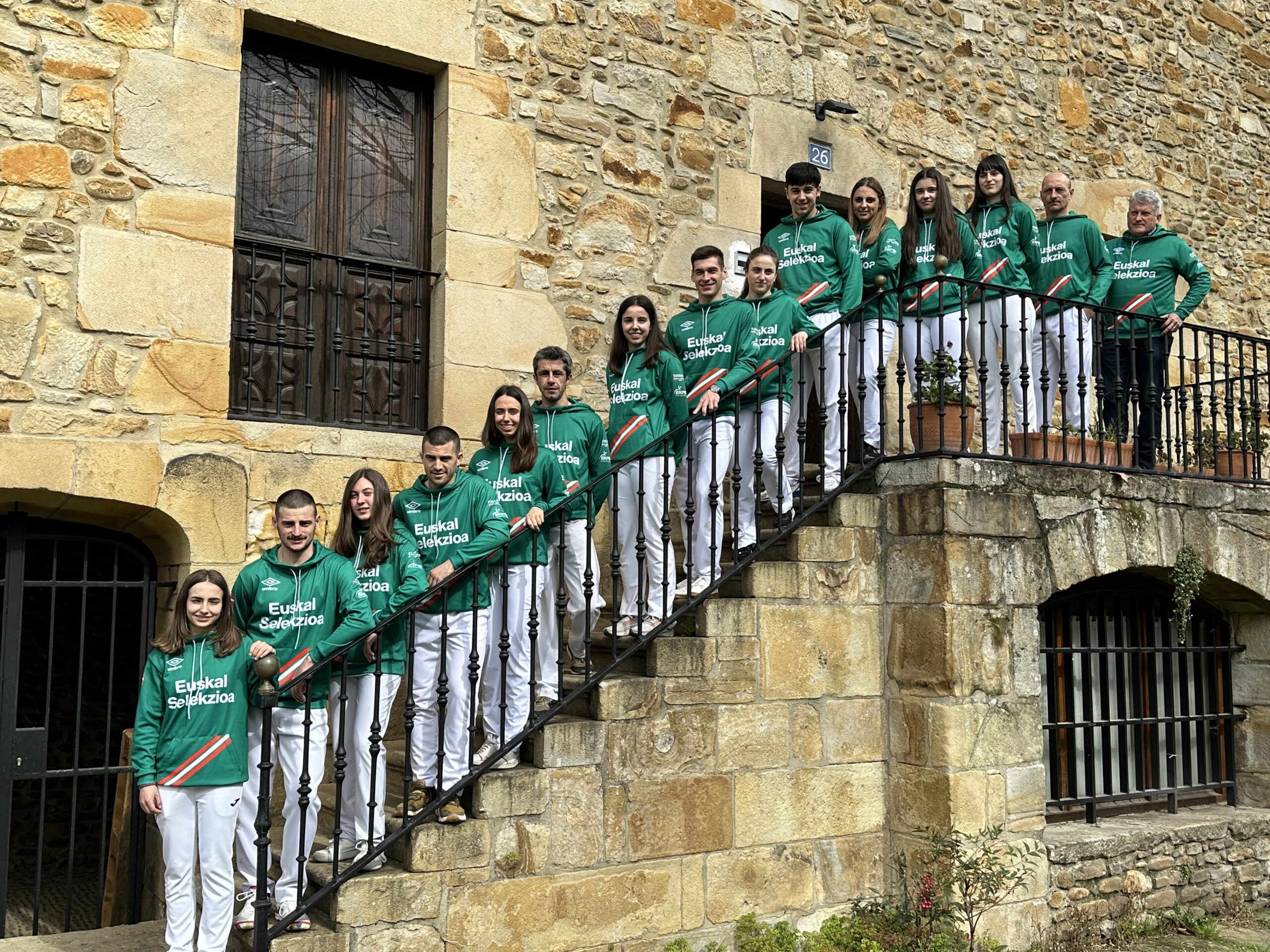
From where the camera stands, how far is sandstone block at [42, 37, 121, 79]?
523 centimetres

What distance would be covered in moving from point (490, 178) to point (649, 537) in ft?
8.08

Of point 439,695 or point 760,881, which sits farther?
point 760,881

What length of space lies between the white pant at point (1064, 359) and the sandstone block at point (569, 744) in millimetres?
2743

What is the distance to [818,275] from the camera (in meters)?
6.04

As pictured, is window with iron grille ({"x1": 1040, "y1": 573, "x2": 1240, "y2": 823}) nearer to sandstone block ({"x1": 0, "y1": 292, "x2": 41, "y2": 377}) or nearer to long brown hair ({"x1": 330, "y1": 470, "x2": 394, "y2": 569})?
long brown hair ({"x1": 330, "y1": 470, "x2": 394, "y2": 569})

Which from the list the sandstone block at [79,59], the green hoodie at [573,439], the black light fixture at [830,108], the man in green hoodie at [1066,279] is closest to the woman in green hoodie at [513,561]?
the green hoodie at [573,439]

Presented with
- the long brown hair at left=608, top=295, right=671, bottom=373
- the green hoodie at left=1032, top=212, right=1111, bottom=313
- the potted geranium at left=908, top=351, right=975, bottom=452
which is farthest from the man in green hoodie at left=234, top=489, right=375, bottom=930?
the green hoodie at left=1032, top=212, right=1111, bottom=313

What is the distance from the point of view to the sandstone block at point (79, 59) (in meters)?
5.23

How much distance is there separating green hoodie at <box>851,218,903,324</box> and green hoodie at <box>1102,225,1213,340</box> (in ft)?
4.52

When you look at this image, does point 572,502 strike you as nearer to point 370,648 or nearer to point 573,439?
point 573,439

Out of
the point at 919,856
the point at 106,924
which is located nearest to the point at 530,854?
the point at 919,856

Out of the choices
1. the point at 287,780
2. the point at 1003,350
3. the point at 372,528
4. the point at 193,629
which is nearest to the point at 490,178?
the point at 372,528

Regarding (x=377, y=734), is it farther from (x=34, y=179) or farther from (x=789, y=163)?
(x=789, y=163)

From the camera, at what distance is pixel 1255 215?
10.3m
